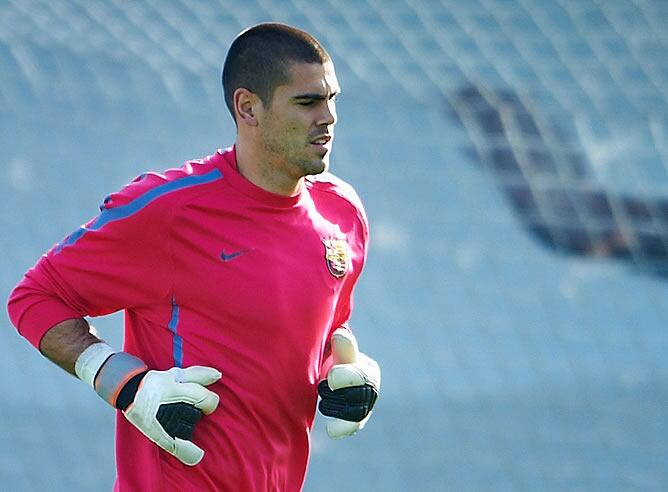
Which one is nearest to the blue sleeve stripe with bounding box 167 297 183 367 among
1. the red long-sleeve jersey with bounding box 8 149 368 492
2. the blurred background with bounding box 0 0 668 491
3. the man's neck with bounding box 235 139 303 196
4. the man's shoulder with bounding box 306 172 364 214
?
the red long-sleeve jersey with bounding box 8 149 368 492

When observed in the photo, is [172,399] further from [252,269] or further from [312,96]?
[312,96]

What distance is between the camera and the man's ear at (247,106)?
226 centimetres

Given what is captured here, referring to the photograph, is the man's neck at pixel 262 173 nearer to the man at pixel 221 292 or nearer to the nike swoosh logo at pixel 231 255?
the man at pixel 221 292

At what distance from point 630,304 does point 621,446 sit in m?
0.61

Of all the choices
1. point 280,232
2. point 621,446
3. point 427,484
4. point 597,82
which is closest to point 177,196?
point 280,232

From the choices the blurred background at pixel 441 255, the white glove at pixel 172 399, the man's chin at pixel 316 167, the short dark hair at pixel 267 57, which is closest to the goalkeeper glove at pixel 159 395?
the white glove at pixel 172 399

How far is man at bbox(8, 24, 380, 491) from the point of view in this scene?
219 centimetres

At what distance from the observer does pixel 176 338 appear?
2240 mm

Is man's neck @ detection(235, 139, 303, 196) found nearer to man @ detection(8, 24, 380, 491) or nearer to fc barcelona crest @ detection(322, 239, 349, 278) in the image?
man @ detection(8, 24, 380, 491)

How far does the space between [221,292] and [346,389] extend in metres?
0.27

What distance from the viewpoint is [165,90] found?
5293 mm

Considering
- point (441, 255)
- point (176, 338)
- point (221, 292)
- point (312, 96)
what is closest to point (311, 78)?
point (312, 96)

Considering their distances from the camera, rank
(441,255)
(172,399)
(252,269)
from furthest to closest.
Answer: (441,255), (252,269), (172,399)

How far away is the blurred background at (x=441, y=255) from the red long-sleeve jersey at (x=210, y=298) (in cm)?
239
